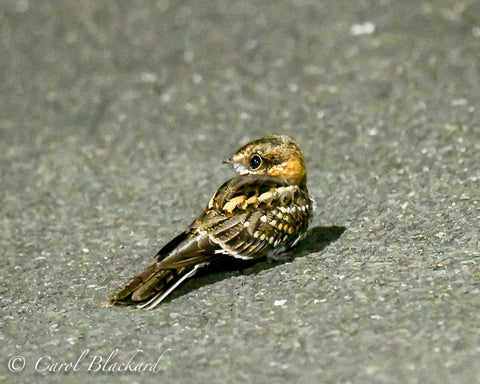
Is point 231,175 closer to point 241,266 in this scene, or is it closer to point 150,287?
point 241,266

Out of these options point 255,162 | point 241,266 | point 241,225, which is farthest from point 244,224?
point 255,162

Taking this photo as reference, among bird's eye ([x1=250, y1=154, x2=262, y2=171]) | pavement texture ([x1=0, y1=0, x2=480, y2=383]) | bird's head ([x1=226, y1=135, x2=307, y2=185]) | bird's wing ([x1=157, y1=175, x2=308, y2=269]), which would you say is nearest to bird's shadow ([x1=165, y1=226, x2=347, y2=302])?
pavement texture ([x1=0, y1=0, x2=480, y2=383])

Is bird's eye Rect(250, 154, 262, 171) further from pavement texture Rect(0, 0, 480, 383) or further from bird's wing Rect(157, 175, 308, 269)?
pavement texture Rect(0, 0, 480, 383)

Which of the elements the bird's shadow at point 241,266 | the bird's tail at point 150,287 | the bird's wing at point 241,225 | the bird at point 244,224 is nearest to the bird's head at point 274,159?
the bird at point 244,224

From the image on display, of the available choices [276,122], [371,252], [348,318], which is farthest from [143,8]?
[348,318]

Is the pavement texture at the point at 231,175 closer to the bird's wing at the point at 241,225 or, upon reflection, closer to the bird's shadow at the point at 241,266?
the bird's shadow at the point at 241,266

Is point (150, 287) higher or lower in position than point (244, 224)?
lower
